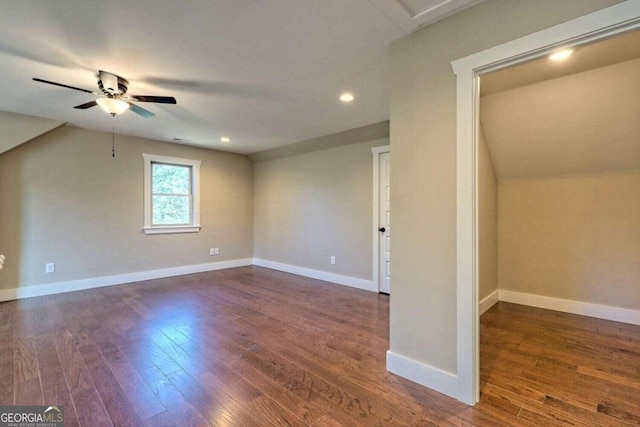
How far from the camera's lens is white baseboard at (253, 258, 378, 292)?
4396mm

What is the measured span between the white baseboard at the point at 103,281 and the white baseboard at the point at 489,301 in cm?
454

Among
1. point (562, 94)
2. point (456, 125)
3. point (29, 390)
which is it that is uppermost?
point (562, 94)

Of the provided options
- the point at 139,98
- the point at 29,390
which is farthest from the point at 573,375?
the point at 139,98

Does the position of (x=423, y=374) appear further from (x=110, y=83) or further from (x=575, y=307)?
(x=110, y=83)

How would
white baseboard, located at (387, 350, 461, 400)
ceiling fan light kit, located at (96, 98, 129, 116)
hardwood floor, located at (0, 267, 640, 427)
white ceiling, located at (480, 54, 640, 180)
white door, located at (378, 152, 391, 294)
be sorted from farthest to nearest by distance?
white door, located at (378, 152, 391, 294), ceiling fan light kit, located at (96, 98, 129, 116), white ceiling, located at (480, 54, 640, 180), white baseboard, located at (387, 350, 461, 400), hardwood floor, located at (0, 267, 640, 427)

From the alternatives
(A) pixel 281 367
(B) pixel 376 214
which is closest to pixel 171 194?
(B) pixel 376 214

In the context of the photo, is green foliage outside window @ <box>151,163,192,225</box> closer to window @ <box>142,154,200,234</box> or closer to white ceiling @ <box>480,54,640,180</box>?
window @ <box>142,154,200,234</box>

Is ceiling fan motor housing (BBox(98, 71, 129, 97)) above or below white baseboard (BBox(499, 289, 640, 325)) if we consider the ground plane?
above

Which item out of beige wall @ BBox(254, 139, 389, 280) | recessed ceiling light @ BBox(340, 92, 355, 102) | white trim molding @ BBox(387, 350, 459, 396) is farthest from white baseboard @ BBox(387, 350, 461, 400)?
recessed ceiling light @ BBox(340, 92, 355, 102)

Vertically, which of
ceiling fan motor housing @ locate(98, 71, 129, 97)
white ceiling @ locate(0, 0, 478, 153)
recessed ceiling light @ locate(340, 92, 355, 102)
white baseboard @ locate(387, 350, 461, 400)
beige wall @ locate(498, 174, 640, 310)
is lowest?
white baseboard @ locate(387, 350, 461, 400)

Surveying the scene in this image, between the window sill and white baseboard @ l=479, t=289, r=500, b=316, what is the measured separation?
476cm

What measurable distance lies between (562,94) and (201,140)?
483 centimetres

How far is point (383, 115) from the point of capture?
365 centimetres

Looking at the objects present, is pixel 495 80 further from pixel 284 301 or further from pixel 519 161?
pixel 284 301
